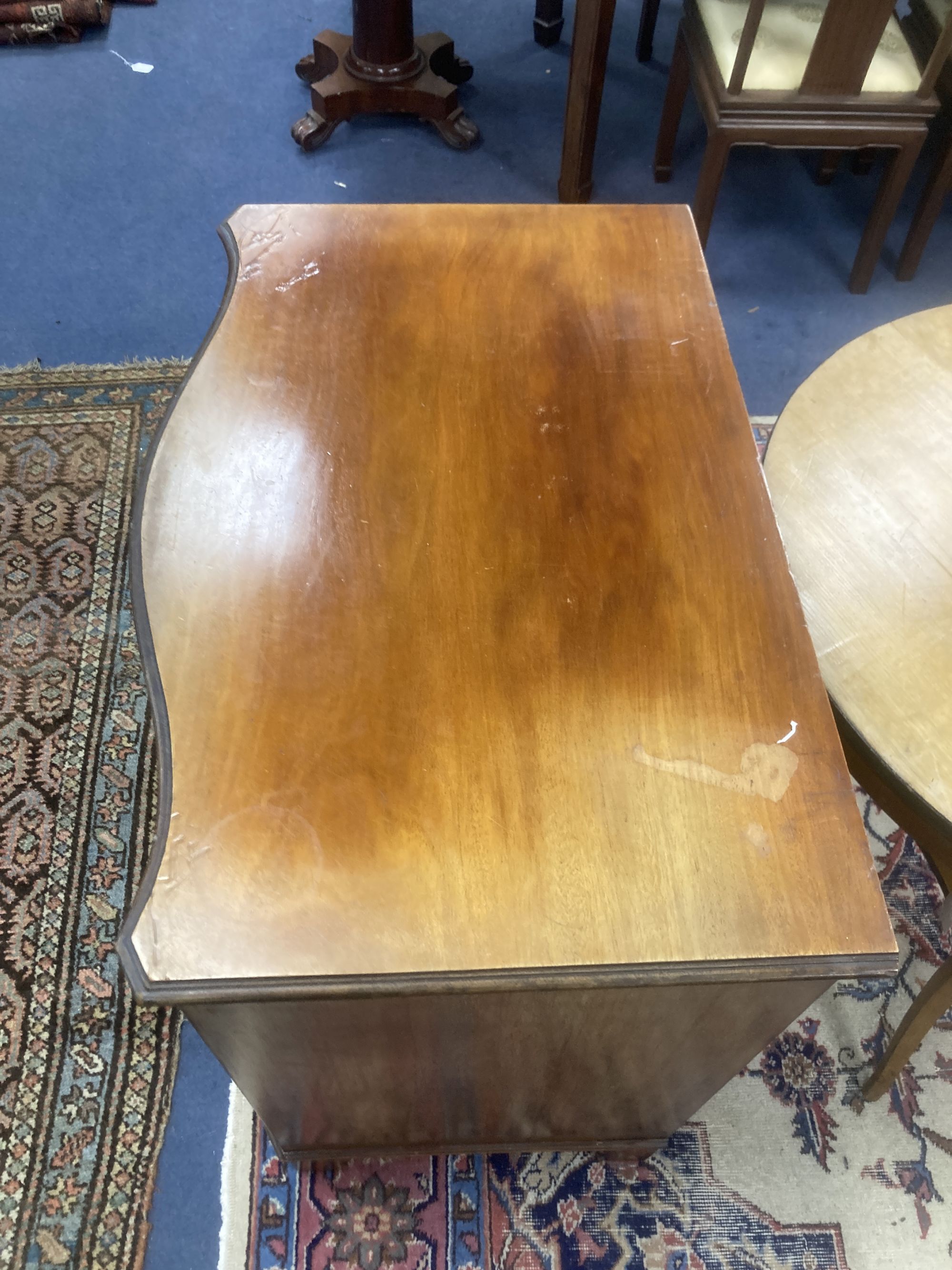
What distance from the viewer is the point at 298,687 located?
2.41 ft

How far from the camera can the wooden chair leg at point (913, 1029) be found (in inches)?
36.3

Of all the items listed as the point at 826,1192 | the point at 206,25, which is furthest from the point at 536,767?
the point at 206,25

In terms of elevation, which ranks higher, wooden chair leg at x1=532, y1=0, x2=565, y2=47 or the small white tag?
wooden chair leg at x1=532, y1=0, x2=565, y2=47

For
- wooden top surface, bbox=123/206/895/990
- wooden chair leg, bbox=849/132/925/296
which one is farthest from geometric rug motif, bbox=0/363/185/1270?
wooden chair leg, bbox=849/132/925/296

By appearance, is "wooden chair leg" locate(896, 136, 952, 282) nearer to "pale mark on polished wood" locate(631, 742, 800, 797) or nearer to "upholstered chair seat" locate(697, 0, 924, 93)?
"upholstered chair seat" locate(697, 0, 924, 93)

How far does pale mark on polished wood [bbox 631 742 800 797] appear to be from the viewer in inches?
27.3

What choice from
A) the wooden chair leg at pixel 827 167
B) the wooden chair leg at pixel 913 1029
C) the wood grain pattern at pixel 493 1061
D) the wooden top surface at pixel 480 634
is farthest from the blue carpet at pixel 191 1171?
the wooden chair leg at pixel 827 167

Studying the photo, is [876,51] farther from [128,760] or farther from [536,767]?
[128,760]

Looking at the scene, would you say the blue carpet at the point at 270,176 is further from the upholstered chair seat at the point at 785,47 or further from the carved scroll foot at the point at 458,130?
the upholstered chair seat at the point at 785,47

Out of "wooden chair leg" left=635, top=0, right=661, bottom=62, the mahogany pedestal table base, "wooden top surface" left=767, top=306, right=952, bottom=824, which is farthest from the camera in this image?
"wooden chair leg" left=635, top=0, right=661, bottom=62

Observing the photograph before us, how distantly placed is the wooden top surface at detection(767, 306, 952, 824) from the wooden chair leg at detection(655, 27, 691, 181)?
1169 mm

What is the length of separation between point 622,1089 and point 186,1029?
1.90ft

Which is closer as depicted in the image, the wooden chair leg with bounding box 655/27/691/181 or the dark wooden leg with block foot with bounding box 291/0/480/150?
the wooden chair leg with bounding box 655/27/691/181

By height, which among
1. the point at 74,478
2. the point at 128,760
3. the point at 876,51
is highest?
the point at 876,51
